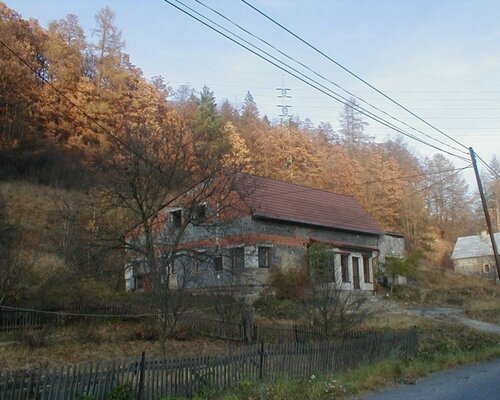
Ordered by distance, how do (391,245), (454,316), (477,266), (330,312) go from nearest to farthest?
(330,312) < (454,316) < (391,245) < (477,266)

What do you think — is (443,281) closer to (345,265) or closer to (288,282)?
(345,265)

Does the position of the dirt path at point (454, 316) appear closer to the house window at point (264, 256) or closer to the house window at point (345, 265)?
the house window at point (345, 265)

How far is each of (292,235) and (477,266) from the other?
36.9 m

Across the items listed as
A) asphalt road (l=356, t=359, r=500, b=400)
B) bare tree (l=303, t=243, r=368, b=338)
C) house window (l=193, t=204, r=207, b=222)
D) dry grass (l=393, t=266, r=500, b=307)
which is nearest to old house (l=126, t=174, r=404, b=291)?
dry grass (l=393, t=266, r=500, b=307)

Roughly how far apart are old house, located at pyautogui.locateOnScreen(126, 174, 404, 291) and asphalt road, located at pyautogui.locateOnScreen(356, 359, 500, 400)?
1198 centimetres

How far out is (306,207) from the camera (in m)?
37.2

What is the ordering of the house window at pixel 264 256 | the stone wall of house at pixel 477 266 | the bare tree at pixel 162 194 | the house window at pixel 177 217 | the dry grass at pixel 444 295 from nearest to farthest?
the bare tree at pixel 162 194
the house window at pixel 177 217
the house window at pixel 264 256
the dry grass at pixel 444 295
the stone wall of house at pixel 477 266

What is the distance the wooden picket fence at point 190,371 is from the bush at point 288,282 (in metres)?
14.7

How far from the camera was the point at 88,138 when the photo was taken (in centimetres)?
4238

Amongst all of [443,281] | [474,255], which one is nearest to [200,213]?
[443,281]

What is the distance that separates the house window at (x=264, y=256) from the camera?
32.0m

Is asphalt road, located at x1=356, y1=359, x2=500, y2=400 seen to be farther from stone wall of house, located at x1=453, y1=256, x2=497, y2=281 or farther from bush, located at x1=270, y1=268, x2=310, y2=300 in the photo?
stone wall of house, located at x1=453, y1=256, x2=497, y2=281

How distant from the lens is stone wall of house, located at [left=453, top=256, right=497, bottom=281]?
5824cm

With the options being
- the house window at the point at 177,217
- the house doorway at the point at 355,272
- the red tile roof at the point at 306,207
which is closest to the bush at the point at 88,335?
the house window at the point at 177,217
